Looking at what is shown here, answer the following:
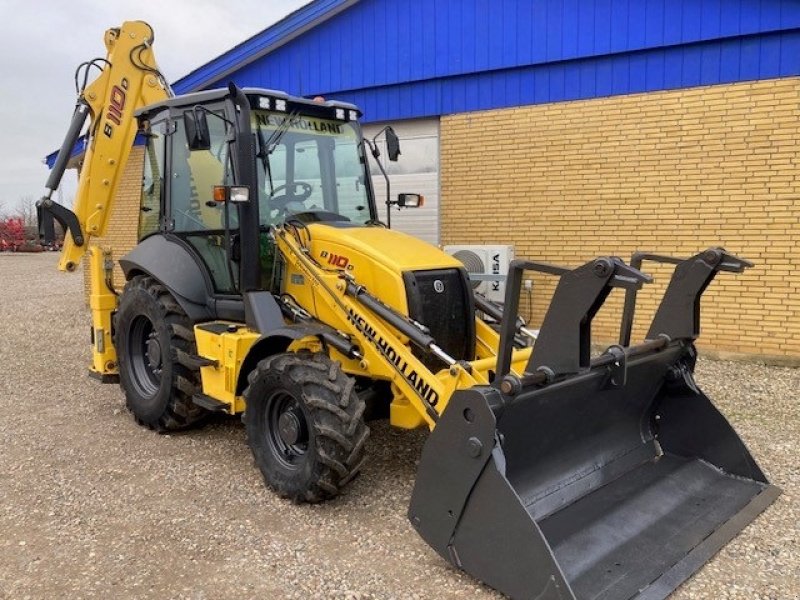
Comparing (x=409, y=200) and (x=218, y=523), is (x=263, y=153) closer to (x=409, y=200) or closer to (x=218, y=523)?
(x=409, y=200)

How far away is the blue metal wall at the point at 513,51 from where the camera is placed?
7465 millimetres

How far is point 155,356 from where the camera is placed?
550cm

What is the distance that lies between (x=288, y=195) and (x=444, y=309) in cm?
155

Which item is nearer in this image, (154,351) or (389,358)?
(389,358)

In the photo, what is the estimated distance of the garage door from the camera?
9.86 metres

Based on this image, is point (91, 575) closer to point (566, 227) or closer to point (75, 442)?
point (75, 442)

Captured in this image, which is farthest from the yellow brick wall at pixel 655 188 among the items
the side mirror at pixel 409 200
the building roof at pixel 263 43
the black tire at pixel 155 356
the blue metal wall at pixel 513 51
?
the black tire at pixel 155 356

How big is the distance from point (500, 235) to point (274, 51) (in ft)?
15.9

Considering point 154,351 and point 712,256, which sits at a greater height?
point 712,256

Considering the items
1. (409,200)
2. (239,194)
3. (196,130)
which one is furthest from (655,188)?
(196,130)

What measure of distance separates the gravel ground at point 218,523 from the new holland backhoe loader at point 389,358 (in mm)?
184

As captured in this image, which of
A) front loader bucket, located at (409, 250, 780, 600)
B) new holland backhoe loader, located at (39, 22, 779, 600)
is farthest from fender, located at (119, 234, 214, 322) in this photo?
front loader bucket, located at (409, 250, 780, 600)

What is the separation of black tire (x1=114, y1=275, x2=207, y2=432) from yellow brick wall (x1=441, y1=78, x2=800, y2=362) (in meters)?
5.21

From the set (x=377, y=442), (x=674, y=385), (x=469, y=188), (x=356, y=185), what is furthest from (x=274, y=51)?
(x=674, y=385)
